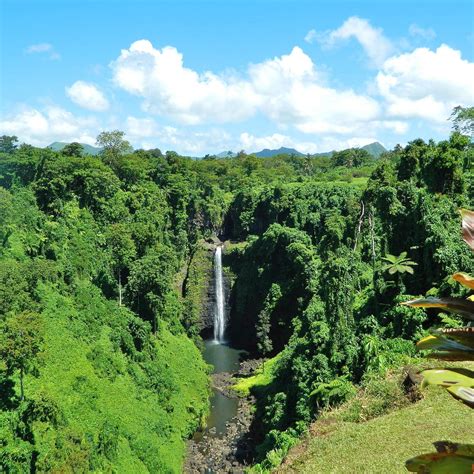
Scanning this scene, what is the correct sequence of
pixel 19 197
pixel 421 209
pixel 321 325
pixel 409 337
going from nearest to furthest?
pixel 409 337 → pixel 421 209 → pixel 321 325 → pixel 19 197

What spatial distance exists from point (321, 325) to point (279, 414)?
5029 mm

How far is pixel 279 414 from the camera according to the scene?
2253 cm

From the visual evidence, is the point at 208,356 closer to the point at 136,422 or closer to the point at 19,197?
the point at 136,422

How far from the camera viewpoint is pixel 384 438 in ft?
31.0

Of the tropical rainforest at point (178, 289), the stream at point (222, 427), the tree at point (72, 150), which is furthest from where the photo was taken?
the tree at point (72, 150)

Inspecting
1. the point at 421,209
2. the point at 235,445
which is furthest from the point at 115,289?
the point at 421,209

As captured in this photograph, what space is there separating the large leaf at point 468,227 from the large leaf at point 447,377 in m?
0.63

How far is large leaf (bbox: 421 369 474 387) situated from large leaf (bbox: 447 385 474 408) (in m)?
0.03

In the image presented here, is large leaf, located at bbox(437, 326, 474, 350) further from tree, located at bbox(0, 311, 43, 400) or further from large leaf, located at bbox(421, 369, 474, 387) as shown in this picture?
tree, located at bbox(0, 311, 43, 400)

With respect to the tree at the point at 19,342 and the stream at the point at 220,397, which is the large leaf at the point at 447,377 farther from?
the stream at the point at 220,397

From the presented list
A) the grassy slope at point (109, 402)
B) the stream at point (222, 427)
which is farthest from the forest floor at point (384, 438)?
the stream at point (222, 427)

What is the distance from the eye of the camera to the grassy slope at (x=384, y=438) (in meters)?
8.78

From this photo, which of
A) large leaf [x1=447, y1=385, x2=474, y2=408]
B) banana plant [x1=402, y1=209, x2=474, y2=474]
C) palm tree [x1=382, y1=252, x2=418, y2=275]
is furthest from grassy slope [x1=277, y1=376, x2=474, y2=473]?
palm tree [x1=382, y1=252, x2=418, y2=275]

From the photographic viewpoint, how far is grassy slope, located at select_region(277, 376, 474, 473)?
346 inches
